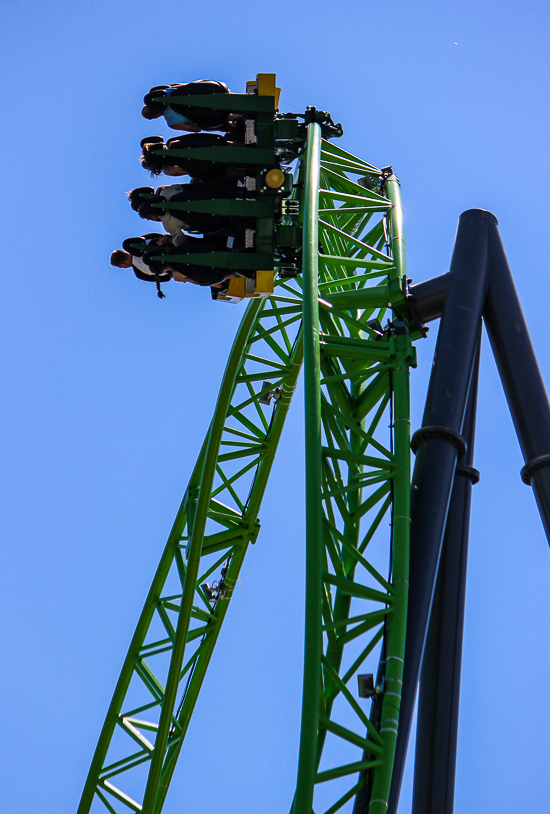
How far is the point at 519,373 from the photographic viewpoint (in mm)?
11508

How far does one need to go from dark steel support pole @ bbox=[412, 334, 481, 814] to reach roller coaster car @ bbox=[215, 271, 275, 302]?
10.8 feet

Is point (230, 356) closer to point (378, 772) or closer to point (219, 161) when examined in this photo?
point (219, 161)

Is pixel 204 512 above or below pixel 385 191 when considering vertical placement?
below

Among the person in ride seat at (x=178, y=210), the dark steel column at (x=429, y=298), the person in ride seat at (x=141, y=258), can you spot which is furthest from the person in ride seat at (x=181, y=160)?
the dark steel column at (x=429, y=298)

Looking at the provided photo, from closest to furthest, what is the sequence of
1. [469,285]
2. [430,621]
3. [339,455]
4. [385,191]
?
[339,455] → [430,621] → [469,285] → [385,191]

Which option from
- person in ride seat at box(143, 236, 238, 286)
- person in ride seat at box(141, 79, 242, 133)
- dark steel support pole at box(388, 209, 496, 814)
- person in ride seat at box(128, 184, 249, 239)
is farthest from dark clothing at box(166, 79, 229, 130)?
dark steel support pole at box(388, 209, 496, 814)

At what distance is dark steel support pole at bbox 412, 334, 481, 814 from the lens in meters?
10.0

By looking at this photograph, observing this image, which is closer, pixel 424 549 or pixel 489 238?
pixel 424 549

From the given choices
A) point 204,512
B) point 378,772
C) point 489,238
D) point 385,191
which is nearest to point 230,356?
point 204,512

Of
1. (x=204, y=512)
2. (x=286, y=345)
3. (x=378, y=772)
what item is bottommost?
(x=378, y=772)

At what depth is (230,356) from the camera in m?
15.7

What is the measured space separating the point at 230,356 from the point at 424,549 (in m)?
6.39

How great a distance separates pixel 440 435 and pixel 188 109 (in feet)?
17.7

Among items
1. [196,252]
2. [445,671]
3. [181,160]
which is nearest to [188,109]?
[181,160]
